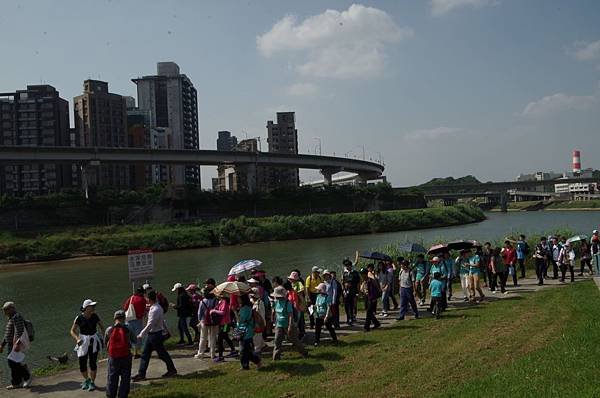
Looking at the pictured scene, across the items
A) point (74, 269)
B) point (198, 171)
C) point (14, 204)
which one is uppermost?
point (198, 171)

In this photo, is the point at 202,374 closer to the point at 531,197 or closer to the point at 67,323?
the point at 67,323

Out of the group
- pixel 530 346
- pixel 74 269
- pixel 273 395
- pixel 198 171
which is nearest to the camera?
pixel 273 395

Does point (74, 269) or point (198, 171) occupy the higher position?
point (198, 171)

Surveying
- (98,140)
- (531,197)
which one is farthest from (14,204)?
(531,197)

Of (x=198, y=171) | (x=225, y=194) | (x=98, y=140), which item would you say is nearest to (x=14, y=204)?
(x=225, y=194)

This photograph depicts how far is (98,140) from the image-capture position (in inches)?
4729

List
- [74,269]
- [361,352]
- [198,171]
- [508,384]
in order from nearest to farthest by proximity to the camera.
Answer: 1. [508,384]
2. [361,352]
3. [74,269]
4. [198,171]

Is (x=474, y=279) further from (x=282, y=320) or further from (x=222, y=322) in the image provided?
(x=222, y=322)

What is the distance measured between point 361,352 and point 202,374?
314cm

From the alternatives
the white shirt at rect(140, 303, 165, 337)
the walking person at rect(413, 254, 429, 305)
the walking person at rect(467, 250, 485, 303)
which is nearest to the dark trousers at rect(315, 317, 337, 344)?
the white shirt at rect(140, 303, 165, 337)

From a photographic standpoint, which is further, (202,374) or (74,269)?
(74,269)

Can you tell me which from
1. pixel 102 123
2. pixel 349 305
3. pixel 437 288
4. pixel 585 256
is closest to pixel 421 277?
pixel 437 288

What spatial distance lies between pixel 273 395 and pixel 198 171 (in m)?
154

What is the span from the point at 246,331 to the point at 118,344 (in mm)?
2417
